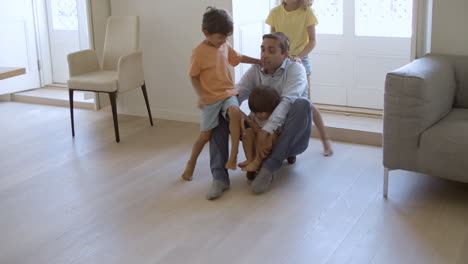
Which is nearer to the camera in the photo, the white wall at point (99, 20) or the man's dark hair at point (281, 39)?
the man's dark hair at point (281, 39)

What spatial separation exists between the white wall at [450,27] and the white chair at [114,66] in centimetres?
213

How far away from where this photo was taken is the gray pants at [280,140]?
323cm

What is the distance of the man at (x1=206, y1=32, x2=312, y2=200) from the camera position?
3229mm

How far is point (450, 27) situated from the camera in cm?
357

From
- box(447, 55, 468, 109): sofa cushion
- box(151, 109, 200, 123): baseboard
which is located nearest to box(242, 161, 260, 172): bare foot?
box(447, 55, 468, 109): sofa cushion

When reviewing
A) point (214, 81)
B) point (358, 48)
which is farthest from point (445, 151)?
point (358, 48)

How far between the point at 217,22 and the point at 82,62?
1707 millimetres

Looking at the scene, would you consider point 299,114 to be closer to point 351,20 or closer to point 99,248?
point 99,248

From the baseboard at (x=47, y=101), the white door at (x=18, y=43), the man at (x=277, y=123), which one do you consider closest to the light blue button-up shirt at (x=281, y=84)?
the man at (x=277, y=123)

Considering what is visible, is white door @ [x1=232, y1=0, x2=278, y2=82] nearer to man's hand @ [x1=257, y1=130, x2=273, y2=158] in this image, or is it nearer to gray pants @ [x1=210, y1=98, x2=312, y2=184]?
gray pants @ [x1=210, y1=98, x2=312, y2=184]

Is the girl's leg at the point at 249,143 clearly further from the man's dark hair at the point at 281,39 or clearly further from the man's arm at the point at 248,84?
the man's dark hair at the point at 281,39

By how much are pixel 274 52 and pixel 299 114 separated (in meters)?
0.39

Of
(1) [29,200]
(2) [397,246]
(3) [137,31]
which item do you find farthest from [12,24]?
(2) [397,246]

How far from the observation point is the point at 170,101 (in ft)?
15.9
